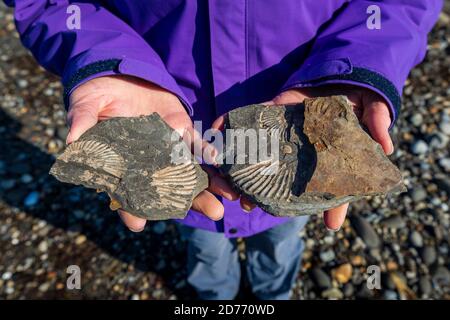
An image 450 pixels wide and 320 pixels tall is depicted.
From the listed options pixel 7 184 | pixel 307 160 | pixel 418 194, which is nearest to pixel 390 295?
pixel 418 194

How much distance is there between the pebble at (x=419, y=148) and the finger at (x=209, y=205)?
2624mm

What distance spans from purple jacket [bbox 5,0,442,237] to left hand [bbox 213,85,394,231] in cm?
8

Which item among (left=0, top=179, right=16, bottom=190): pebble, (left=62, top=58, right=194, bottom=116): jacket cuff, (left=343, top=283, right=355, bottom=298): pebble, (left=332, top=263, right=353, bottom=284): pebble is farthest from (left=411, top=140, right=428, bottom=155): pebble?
(left=0, top=179, right=16, bottom=190): pebble

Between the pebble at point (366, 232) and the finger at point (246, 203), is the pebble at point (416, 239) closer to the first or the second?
the pebble at point (366, 232)

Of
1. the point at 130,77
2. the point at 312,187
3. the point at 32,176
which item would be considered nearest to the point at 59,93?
the point at 32,176

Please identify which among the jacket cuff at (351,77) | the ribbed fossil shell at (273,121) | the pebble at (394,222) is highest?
the jacket cuff at (351,77)

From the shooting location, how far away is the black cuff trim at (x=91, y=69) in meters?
2.54

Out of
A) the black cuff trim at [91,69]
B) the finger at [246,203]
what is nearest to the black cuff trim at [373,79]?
the finger at [246,203]

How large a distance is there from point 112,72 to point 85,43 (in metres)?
0.24

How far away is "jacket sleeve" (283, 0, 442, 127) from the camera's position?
96.7 inches

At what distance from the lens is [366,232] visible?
3932mm

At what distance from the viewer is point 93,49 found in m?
2.59

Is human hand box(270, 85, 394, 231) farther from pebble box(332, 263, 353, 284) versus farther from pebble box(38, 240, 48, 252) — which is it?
pebble box(38, 240, 48, 252)

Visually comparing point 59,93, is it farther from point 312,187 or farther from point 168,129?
point 312,187
